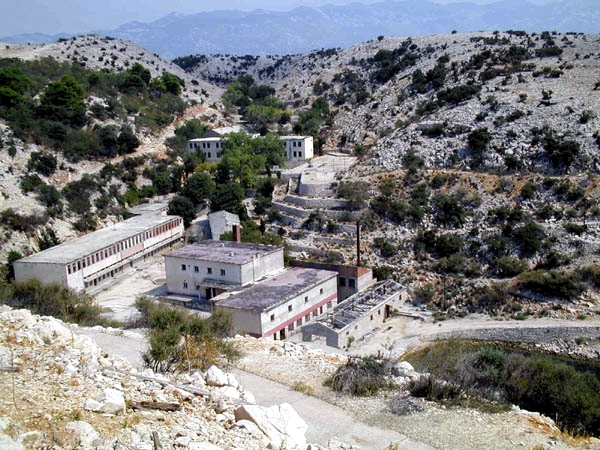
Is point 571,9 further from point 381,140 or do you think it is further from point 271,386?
point 271,386

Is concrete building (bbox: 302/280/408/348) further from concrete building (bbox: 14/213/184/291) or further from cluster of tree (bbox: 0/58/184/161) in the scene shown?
cluster of tree (bbox: 0/58/184/161)

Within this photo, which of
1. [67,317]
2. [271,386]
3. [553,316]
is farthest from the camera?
[553,316]

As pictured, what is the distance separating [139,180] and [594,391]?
140 ft

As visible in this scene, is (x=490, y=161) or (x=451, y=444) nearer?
(x=451, y=444)

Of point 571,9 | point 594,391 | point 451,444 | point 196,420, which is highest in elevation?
point 571,9

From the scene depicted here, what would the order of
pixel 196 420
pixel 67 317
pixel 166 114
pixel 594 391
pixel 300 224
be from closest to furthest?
pixel 196 420, pixel 594 391, pixel 67 317, pixel 300 224, pixel 166 114

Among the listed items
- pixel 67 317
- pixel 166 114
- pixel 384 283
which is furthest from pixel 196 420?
pixel 166 114

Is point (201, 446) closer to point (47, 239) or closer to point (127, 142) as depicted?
point (47, 239)

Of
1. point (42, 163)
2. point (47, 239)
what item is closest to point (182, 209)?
point (47, 239)

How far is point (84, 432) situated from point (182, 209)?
37421mm

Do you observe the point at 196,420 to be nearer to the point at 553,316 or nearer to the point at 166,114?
the point at 553,316

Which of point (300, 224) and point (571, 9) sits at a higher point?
point (571, 9)

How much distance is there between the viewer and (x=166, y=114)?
212ft

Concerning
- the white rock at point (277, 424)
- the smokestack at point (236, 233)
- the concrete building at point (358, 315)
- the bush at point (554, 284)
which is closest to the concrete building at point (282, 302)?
the concrete building at point (358, 315)
